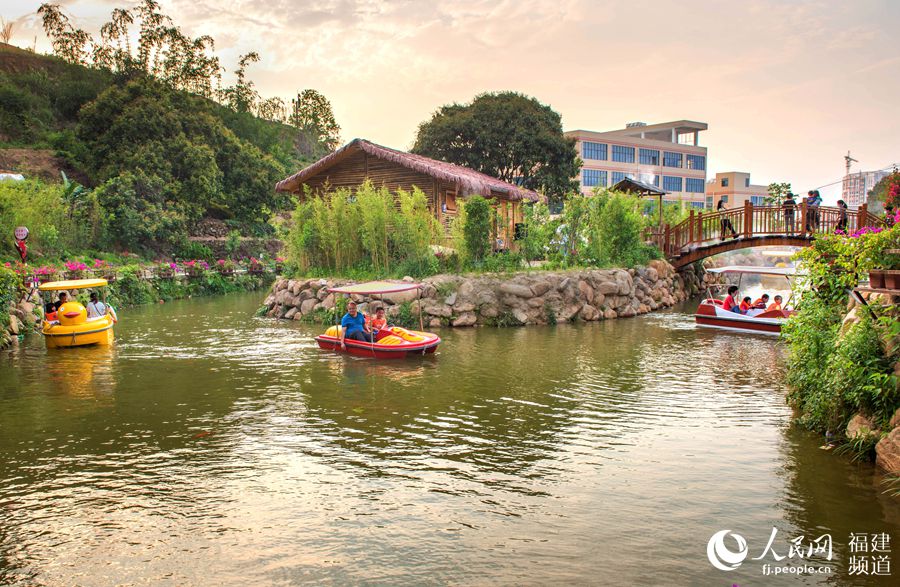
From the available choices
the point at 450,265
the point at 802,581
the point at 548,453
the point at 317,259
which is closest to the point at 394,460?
the point at 548,453

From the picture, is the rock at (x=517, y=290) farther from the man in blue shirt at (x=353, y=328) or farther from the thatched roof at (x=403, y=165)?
the thatched roof at (x=403, y=165)

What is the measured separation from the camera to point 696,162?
71.2 m

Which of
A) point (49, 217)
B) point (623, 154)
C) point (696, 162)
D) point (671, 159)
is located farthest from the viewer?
point (696, 162)

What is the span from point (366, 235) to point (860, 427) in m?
16.0

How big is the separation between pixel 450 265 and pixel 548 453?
1343 centimetres

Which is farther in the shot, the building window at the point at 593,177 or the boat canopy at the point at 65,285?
the building window at the point at 593,177

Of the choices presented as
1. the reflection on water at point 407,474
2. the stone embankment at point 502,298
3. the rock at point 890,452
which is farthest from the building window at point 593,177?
the rock at point 890,452

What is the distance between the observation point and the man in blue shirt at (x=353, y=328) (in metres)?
14.4

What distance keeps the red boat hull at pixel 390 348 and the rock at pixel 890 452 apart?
846 cm

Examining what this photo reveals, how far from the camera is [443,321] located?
62.4 feet

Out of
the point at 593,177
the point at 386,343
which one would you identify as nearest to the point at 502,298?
the point at 386,343

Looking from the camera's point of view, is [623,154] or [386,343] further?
[623,154]

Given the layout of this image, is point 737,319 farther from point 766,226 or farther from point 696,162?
point 696,162

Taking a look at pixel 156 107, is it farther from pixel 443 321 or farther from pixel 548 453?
pixel 548 453
